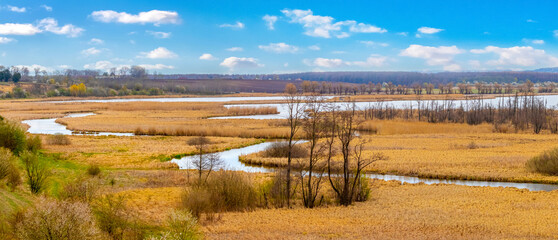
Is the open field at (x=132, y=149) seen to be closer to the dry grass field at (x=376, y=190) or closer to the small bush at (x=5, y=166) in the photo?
the dry grass field at (x=376, y=190)

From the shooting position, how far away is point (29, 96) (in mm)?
151125

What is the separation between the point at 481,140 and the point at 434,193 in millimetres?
31127

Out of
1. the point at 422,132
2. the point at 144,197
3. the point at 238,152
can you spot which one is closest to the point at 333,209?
the point at 144,197

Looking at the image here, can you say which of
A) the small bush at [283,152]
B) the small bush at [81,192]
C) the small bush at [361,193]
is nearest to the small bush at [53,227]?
the small bush at [81,192]

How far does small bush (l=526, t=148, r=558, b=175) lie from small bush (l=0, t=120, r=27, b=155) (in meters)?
40.6

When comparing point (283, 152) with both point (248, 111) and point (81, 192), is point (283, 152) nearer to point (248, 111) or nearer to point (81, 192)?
point (81, 192)

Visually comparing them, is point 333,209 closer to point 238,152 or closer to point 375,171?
point 375,171

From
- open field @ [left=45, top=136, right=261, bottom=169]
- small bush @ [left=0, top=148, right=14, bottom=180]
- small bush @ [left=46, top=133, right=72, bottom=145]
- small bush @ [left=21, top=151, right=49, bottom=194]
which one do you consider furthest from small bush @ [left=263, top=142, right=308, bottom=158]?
small bush @ [left=0, top=148, right=14, bottom=180]

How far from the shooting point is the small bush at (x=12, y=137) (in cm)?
3391

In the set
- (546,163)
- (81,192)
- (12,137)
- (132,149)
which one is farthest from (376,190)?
(132,149)

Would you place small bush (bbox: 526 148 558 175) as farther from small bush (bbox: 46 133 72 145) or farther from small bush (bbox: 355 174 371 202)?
small bush (bbox: 46 133 72 145)

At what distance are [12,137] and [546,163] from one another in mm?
42284

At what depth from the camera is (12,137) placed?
114 feet

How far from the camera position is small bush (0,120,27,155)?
33906mm
